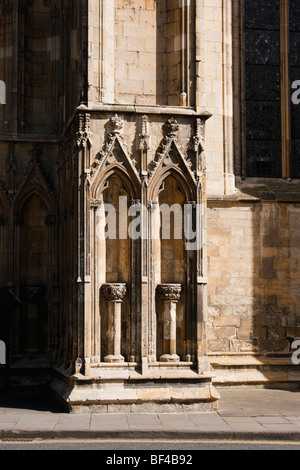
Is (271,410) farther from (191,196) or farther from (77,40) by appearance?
(77,40)

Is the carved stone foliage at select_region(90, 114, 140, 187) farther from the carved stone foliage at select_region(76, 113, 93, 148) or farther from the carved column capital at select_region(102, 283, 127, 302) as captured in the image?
the carved column capital at select_region(102, 283, 127, 302)

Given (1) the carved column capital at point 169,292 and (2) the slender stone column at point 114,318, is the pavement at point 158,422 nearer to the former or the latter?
(2) the slender stone column at point 114,318

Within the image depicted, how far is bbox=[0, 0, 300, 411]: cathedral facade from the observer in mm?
12195

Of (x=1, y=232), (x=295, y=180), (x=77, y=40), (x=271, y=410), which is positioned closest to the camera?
(x=271, y=410)

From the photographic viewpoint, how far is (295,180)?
15.7m

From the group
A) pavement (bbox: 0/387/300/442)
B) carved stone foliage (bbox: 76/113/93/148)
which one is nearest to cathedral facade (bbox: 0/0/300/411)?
carved stone foliage (bbox: 76/113/93/148)

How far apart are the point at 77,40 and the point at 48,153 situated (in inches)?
95.9

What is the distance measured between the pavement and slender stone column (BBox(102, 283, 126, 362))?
3.43ft

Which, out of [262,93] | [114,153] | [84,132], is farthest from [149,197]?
[262,93]

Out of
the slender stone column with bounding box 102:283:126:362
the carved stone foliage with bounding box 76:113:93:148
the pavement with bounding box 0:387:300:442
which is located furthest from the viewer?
the carved stone foliage with bounding box 76:113:93:148

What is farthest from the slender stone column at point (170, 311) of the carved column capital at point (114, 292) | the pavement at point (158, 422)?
the pavement at point (158, 422)

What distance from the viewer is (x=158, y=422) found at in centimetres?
1091

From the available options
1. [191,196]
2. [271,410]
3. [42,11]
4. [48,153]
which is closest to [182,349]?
[271,410]

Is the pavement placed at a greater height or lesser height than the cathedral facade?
lesser
